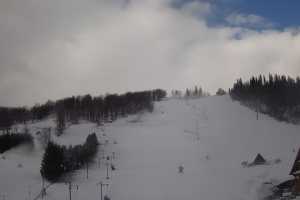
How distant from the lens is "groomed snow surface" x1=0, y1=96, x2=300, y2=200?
53.0 metres

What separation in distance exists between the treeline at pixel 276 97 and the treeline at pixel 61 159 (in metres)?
70.2

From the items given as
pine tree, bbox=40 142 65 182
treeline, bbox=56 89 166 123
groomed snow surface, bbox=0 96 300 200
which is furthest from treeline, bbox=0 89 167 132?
pine tree, bbox=40 142 65 182

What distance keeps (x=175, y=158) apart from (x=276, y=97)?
5688cm

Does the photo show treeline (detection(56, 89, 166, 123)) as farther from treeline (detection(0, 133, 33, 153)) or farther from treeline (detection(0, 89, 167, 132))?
treeline (detection(0, 133, 33, 153))

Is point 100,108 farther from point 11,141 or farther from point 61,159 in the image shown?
point 61,159

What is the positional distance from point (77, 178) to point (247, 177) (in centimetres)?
3519

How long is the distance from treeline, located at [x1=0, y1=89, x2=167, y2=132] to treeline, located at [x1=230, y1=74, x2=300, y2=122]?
50.4 metres

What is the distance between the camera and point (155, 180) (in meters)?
61.4

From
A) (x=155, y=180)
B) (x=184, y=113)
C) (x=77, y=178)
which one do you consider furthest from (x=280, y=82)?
(x=77, y=178)

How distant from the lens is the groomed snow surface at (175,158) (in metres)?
53.0

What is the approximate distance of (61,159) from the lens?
66812mm

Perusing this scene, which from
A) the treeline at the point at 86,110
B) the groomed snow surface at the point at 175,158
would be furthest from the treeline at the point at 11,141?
the treeline at the point at 86,110

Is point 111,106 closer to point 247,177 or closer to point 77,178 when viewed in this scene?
point 77,178

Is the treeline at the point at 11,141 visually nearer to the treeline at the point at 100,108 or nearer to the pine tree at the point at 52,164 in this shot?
the pine tree at the point at 52,164
